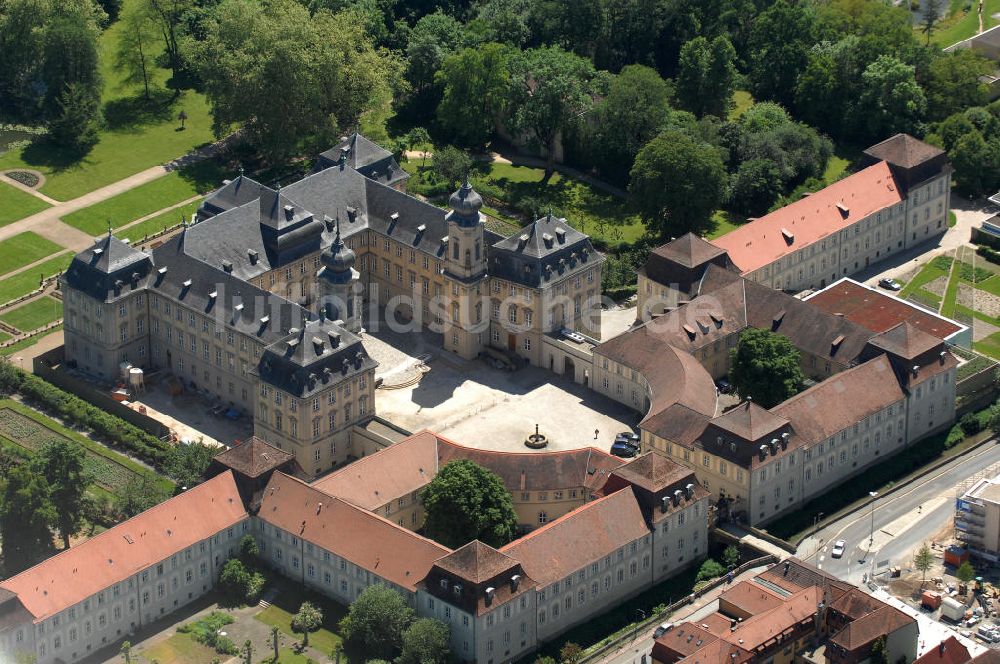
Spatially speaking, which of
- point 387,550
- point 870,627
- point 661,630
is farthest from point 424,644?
point 870,627

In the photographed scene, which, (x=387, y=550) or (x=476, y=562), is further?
(x=387, y=550)

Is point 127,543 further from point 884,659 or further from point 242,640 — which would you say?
point 884,659

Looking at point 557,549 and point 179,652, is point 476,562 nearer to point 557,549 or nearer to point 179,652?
point 557,549

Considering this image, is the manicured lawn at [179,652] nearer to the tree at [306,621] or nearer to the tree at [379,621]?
the tree at [306,621]

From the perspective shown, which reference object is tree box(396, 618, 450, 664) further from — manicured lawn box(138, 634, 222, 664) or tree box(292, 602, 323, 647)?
manicured lawn box(138, 634, 222, 664)

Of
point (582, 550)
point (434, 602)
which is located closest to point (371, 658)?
point (434, 602)

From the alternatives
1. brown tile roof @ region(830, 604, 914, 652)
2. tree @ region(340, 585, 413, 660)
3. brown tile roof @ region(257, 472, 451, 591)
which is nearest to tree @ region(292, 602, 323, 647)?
tree @ region(340, 585, 413, 660)

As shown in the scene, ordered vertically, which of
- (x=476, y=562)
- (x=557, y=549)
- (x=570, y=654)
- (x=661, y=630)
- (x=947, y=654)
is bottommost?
(x=661, y=630)
